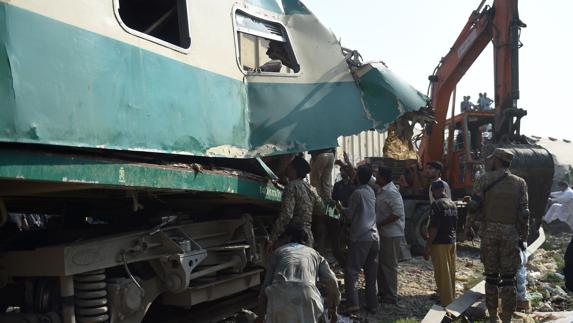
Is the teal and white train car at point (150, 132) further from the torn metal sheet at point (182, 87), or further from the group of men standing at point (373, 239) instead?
the group of men standing at point (373, 239)

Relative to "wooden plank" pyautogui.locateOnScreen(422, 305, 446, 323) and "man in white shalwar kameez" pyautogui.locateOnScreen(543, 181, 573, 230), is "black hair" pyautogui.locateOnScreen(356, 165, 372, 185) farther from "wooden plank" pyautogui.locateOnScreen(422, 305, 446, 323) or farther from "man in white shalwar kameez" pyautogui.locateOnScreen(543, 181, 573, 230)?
"man in white shalwar kameez" pyautogui.locateOnScreen(543, 181, 573, 230)

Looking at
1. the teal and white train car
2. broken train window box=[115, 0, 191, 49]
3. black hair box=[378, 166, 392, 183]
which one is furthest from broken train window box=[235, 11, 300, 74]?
black hair box=[378, 166, 392, 183]

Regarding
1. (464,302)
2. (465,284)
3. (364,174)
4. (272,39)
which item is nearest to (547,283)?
(465,284)

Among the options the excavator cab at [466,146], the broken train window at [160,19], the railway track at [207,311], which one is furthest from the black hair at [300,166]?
the excavator cab at [466,146]

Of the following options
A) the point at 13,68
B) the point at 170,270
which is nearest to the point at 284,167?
the point at 170,270

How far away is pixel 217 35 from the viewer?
4398 mm

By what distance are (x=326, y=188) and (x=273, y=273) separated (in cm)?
244

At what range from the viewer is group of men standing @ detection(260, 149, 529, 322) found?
13.4 ft

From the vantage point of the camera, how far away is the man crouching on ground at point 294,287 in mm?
3988

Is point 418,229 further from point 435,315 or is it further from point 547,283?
point 435,315

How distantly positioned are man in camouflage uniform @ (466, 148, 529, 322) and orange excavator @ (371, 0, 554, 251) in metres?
3.27

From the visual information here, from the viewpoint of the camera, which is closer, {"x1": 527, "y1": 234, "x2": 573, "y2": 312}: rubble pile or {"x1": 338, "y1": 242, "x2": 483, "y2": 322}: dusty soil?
{"x1": 338, "y1": 242, "x2": 483, "y2": 322}: dusty soil

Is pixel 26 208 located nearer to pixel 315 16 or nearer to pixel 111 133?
pixel 111 133

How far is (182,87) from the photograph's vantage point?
383 cm
